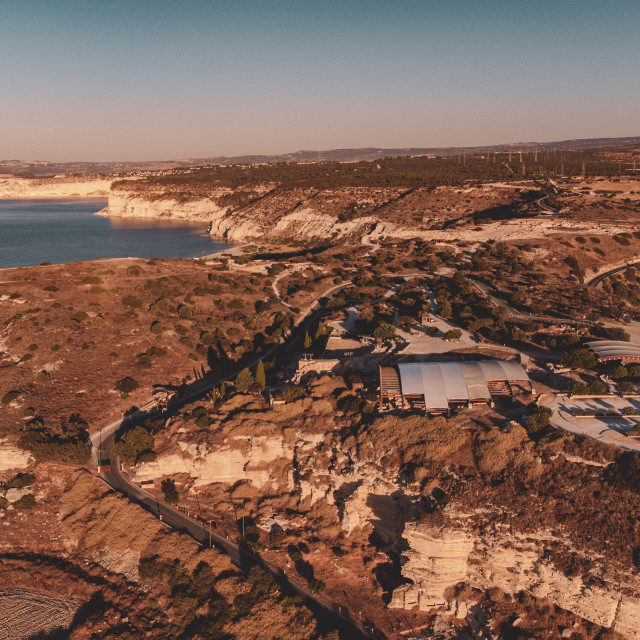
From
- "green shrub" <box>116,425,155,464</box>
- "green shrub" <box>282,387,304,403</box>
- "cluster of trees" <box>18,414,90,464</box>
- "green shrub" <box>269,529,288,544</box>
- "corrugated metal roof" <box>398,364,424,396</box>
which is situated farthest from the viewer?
"green shrub" <box>282,387,304,403</box>

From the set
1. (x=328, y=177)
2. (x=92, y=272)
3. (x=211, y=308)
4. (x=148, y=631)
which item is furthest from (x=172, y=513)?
(x=328, y=177)

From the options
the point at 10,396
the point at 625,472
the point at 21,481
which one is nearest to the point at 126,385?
the point at 10,396

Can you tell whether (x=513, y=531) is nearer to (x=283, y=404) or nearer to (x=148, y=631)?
(x=283, y=404)

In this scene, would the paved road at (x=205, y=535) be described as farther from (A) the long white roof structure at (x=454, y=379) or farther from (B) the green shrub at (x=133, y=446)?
(A) the long white roof structure at (x=454, y=379)

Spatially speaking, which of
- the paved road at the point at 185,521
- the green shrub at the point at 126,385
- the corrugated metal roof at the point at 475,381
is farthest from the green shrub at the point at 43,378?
the corrugated metal roof at the point at 475,381

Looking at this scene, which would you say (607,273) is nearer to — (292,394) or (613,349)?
(613,349)

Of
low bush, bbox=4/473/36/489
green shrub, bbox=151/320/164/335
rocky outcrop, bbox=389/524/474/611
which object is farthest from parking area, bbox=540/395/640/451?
green shrub, bbox=151/320/164/335

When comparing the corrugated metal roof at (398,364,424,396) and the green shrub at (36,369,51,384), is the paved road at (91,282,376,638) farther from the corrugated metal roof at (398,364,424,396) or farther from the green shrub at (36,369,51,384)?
the corrugated metal roof at (398,364,424,396)
